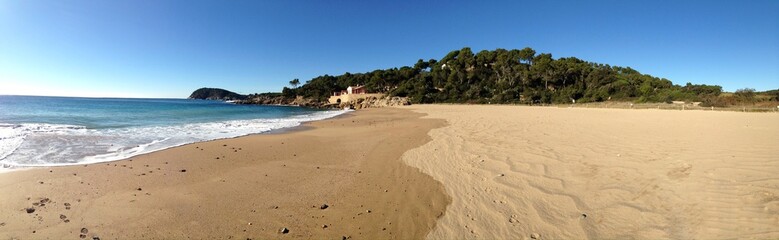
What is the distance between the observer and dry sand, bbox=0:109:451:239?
3.32 m

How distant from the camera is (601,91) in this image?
39.1 metres

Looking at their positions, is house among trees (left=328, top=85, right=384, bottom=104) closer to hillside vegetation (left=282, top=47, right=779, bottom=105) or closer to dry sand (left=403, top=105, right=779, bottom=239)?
hillside vegetation (left=282, top=47, right=779, bottom=105)

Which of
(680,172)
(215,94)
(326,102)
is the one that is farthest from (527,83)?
(215,94)

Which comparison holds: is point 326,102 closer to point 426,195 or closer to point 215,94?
point 426,195

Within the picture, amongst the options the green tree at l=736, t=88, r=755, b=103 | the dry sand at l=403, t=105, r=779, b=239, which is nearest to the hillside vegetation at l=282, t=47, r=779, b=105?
the green tree at l=736, t=88, r=755, b=103

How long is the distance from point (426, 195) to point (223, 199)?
2855 mm

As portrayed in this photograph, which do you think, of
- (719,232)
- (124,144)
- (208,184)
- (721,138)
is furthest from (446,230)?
(124,144)

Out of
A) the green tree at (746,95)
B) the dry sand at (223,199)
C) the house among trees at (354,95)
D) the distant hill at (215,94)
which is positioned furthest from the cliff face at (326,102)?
the distant hill at (215,94)

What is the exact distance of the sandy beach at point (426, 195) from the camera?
10.5 feet

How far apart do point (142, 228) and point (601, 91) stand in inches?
1849

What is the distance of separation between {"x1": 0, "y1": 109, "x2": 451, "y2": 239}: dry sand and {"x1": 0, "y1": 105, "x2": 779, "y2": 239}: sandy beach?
2 centimetres

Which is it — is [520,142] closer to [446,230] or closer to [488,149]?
[488,149]

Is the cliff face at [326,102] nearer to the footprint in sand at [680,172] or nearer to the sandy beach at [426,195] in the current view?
the sandy beach at [426,195]

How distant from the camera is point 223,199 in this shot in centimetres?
425
